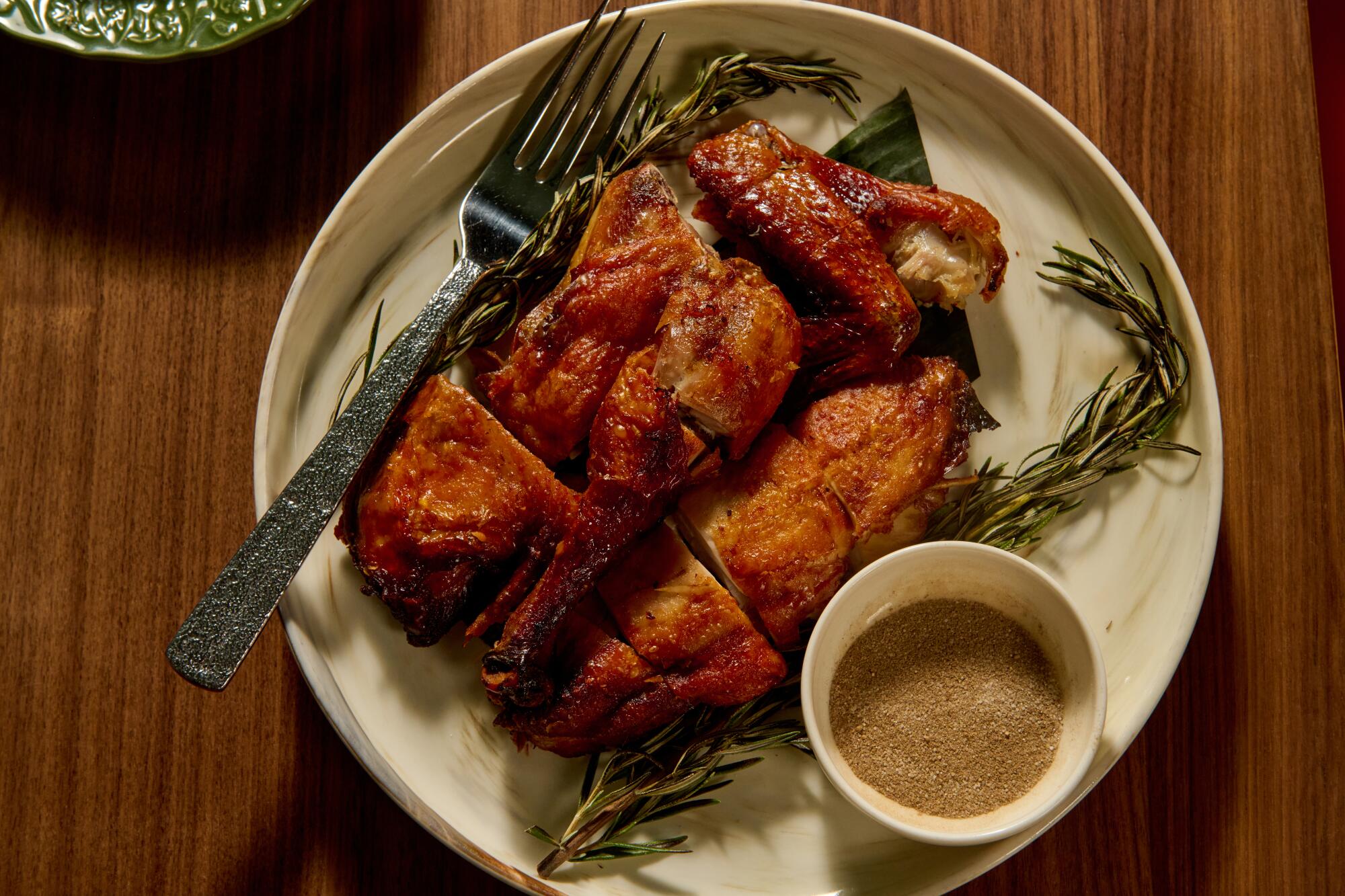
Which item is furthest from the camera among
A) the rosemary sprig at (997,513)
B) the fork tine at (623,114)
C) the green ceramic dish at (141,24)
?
the green ceramic dish at (141,24)

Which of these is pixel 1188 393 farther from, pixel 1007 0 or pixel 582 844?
pixel 582 844

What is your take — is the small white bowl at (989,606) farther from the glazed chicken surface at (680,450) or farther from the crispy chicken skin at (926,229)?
the crispy chicken skin at (926,229)

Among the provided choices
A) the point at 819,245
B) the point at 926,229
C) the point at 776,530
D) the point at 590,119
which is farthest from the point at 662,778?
the point at 590,119

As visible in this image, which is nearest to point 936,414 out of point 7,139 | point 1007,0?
point 1007,0

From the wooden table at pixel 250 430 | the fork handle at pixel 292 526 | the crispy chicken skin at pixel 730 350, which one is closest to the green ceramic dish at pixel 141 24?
the wooden table at pixel 250 430

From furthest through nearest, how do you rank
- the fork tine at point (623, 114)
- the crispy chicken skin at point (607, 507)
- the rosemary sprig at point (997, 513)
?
the fork tine at point (623, 114) < the rosemary sprig at point (997, 513) < the crispy chicken skin at point (607, 507)

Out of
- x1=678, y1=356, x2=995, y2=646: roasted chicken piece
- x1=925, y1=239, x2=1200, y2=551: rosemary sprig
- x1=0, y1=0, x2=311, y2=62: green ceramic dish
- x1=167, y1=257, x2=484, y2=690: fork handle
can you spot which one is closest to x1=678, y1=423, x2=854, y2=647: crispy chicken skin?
x1=678, y1=356, x2=995, y2=646: roasted chicken piece

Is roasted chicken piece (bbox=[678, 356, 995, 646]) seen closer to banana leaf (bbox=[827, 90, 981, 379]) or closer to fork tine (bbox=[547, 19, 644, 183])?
banana leaf (bbox=[827, 90, 981, 379])
